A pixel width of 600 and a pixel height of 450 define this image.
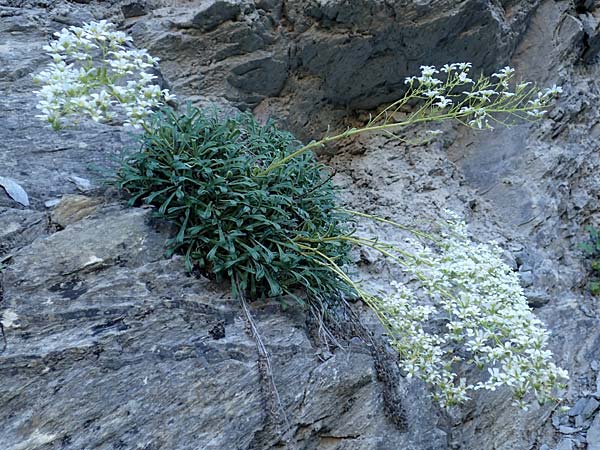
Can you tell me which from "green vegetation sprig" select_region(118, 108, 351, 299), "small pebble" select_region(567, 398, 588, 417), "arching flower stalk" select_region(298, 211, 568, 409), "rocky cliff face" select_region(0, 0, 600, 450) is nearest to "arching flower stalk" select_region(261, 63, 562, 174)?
"green vegetation sprig" select_region(118, 108, 351, 299)

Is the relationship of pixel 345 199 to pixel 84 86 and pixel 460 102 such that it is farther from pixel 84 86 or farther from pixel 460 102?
pixel 84 86

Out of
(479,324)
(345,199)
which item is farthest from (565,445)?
(345,199)

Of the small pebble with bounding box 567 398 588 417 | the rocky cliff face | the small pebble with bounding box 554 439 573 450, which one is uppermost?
the rocky cliff face

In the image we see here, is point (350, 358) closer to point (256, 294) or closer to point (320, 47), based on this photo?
point (256, 294)

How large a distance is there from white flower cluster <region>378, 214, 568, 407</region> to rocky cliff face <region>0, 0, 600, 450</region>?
42cm

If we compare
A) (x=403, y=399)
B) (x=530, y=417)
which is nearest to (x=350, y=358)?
(x=403, y=399)

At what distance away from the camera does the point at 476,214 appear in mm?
3629

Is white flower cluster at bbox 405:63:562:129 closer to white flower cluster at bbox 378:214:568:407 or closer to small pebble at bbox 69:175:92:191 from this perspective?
white flower cluster at bbox 378:214:568:407

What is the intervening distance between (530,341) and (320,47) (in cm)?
256

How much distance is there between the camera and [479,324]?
6.06 feet

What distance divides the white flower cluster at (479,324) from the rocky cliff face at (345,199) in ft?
1.36

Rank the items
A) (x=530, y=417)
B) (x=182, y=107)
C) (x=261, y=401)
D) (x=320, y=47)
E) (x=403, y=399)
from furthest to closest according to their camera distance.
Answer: (x=320, y=47) → (x=182, y=107) → (x=530, y=417) → (x=403, y=399) → (x=261, y=401)

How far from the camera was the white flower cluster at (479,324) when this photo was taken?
1.69 metres

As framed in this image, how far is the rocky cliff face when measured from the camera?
1797 mm
